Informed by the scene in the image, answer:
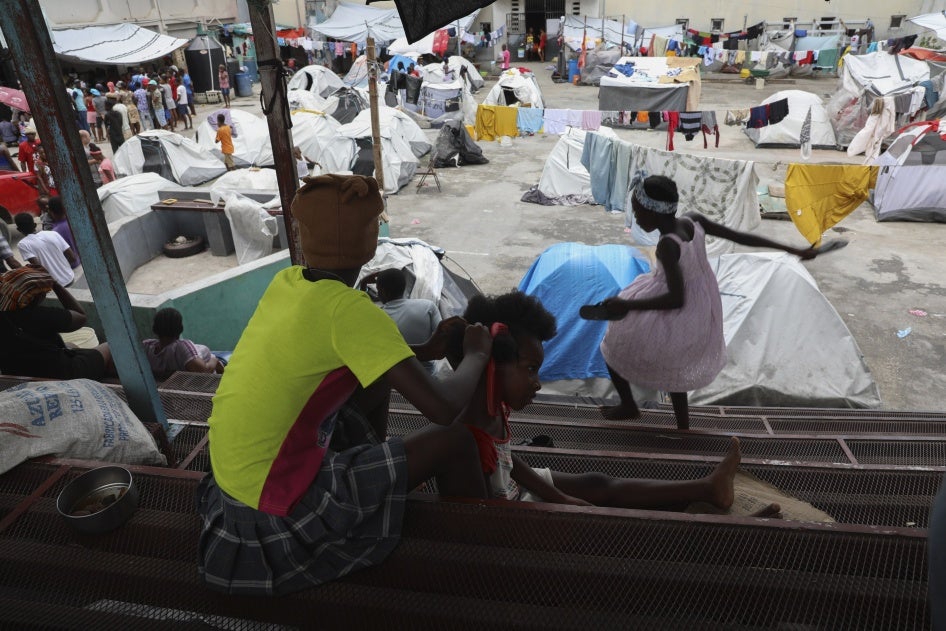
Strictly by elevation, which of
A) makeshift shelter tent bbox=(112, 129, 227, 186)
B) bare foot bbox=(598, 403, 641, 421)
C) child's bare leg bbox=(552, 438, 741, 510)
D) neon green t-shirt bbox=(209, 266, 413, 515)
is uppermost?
neon green t-shirt bbox=(209, 266, 413, 515)

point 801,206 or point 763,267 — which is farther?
point 801,206

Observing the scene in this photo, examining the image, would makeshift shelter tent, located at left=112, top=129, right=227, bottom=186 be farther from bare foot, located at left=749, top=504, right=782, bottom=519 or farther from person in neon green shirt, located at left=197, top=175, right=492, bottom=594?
bare foot, located at left=749, top=504, right=782, bottom=519

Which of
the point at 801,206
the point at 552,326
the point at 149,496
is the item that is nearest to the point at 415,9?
the point at 552,326

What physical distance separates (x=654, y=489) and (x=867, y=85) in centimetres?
1827

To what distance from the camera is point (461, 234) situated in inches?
443

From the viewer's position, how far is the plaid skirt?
1.72 m

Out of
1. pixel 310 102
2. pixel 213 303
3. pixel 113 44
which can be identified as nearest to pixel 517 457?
pixel 213 303

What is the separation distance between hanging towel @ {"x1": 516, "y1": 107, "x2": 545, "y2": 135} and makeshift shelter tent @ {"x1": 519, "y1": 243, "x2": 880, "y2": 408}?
35.1 ft

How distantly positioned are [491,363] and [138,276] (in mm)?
7936

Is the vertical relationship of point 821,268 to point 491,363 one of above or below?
below

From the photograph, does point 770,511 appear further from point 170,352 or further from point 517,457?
point 170,352

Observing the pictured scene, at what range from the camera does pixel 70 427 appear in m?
2.40

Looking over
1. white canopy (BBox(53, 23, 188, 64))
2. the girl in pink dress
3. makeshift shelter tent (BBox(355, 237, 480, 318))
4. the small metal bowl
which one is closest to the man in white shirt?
makeshift shelter tent (BBox(355, 237, 480, 318))

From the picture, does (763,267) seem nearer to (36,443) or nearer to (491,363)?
(491,363)
